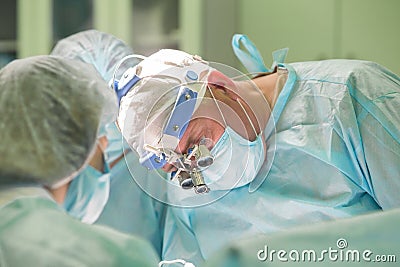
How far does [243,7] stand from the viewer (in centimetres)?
315

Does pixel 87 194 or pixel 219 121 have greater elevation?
pixel 219 121

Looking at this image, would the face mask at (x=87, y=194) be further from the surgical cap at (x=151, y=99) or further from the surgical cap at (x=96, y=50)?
the surgical cap at (x=96, y=50)

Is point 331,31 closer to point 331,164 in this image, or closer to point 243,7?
point 243,7

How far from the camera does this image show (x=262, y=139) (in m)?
1.73

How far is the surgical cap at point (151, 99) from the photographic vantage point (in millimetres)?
1551

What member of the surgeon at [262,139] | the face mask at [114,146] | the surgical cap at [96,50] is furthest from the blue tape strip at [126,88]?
the surgical cap at [96,50]

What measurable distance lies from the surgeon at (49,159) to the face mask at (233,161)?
0.39 metres

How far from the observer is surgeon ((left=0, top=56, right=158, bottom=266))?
1.00 meters

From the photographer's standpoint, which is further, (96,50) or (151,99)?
(96,50)

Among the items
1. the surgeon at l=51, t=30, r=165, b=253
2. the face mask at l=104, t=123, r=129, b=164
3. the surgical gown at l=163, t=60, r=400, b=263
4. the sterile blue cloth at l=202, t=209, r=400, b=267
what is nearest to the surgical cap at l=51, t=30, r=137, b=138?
the surgeon at l=51, t=30, r=165, b=253

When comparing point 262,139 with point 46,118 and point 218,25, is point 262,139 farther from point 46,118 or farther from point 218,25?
point 218,25

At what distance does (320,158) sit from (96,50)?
108cm

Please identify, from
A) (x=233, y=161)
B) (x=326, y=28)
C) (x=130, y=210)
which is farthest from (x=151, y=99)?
(x=326, y=28)

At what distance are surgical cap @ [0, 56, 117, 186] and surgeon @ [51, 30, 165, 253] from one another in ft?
0.23
